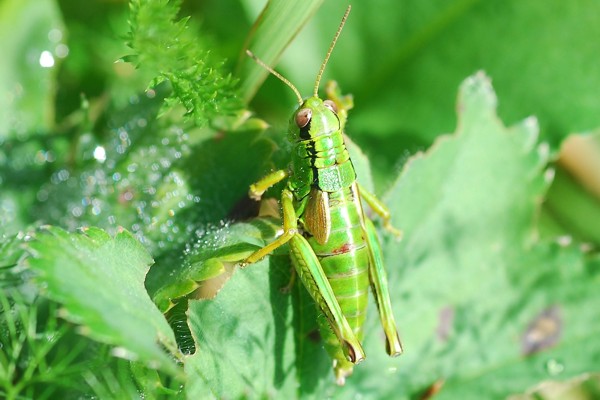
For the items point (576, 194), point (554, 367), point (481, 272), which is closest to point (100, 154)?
point (481, 272)

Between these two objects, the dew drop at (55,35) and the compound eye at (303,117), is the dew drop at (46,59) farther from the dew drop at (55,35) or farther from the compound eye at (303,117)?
the compound eye at (303,117)

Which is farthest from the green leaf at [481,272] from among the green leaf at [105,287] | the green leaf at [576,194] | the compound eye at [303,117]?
the green leaf at [105,287]

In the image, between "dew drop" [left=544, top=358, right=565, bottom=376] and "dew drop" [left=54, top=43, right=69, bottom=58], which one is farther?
"dew drop" [left=54, top=43, right=69, bottom=58]

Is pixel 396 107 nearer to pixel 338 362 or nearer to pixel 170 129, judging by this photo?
pixel 170 129

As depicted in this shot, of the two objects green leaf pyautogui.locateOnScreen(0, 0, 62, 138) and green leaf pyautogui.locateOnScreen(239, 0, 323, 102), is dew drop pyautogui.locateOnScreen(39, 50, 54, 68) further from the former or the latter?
green leaf pyautogui.locateOnScreen(239, 0, 323, 102)

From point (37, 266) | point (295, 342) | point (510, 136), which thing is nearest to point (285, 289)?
point (295, 342)

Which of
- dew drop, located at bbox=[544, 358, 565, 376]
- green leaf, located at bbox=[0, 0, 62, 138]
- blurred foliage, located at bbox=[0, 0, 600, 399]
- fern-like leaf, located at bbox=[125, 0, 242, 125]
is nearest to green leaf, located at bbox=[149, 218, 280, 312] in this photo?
blurred foliage, located at bbox=[0, 0, 600, 399]

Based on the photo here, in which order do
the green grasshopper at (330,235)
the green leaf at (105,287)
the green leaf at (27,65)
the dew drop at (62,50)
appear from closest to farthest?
the green leaf at (105,287) → the green grasshopper at (330,235) → the green leaf at (27,65) → the dew drop at (62,50)
